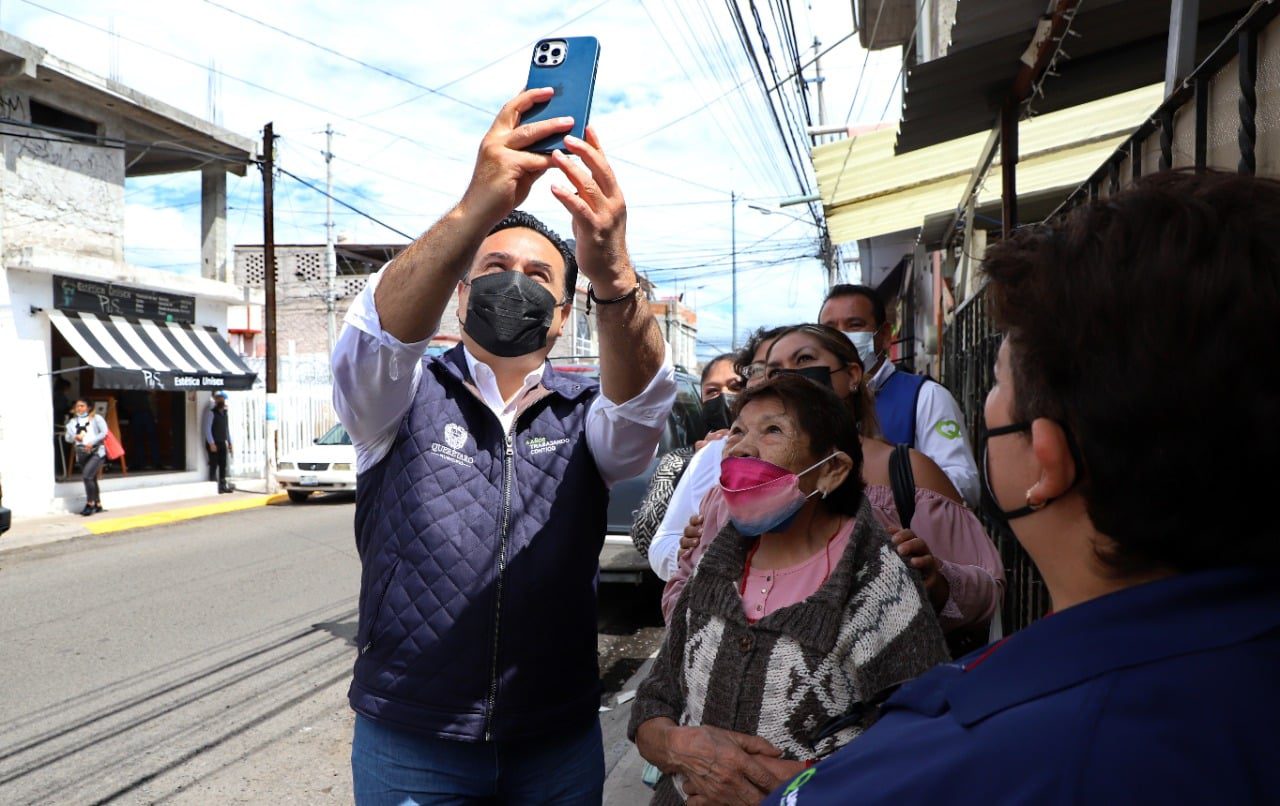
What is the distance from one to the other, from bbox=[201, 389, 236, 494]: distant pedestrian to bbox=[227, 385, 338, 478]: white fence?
31.1 inches

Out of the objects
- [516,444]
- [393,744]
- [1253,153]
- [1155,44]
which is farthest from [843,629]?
[1155,44]

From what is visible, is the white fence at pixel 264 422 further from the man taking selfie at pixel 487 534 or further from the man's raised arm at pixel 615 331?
the man's raised arm at pixel 615 331

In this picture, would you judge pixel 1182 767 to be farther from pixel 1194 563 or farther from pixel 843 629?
pixel 843 629

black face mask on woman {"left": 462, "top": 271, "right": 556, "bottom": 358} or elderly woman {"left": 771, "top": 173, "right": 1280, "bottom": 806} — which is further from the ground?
black face mask on woman {"left": 462, "top": 271, "right": 556, "bottom": 358}

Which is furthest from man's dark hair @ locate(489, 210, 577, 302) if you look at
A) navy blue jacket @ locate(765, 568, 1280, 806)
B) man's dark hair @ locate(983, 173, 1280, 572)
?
navy blue jacket @ locate(765, 568, 1280, 806)

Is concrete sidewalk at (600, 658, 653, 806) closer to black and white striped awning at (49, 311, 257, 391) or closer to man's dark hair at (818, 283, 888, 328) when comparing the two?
man's dark hair at (818, 283, 888, 328)

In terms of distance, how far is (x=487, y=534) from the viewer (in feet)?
6.62

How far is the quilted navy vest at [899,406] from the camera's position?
3490 mm

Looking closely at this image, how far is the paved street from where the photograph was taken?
14.4 feet

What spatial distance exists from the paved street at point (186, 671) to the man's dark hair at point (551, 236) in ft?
9.75

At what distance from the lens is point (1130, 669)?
0.79 m

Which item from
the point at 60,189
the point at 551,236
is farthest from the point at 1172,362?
the point at 60,189

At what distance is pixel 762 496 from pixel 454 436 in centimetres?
72

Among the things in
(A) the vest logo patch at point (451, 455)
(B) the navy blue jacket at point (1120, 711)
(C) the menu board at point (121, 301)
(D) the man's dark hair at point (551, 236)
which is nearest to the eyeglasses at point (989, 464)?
(B) the navy blue jacket at point (1120, 711)
